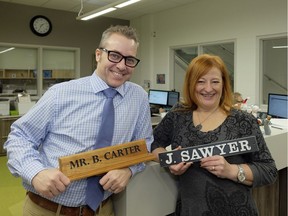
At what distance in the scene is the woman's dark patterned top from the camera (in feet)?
3.87

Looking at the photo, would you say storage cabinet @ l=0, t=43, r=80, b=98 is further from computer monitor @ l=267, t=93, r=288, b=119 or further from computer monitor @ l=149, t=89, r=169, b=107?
computer monitor @ l=267, t=93, r=288, b=119

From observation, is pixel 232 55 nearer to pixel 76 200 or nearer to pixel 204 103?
pixel 204 103

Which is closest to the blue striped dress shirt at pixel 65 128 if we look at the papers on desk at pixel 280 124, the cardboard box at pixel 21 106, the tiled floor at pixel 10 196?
the papers on desk at pixel 280 124

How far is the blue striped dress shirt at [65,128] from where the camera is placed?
1116 millimetres

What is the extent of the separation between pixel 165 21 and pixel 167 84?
1351 millimetres

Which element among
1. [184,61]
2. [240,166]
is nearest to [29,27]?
[184,61]

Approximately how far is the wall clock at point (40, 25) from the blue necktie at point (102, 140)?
5.32 m

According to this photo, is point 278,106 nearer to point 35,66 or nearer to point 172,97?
point 172,97

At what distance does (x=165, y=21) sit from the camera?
6168mm

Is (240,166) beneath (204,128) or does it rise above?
beneath

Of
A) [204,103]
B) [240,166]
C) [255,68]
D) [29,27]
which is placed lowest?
[240,166]

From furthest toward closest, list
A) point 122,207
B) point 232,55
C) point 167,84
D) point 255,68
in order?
1. point 167,84
2. point 232,55
3. point 255,68
4. point 122,207

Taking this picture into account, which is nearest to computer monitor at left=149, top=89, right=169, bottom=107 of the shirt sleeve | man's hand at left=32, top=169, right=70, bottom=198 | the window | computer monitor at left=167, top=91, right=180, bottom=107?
computer monitor at left=167, top=91, right=180, bottom=107

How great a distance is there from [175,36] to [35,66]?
305 centimetres
